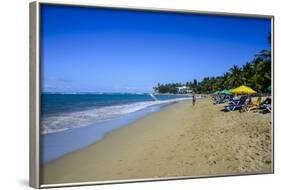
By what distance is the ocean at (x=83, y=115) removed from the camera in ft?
23.1

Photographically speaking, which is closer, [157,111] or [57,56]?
[57,56]

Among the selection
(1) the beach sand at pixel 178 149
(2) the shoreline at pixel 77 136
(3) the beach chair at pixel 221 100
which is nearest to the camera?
(2) the shoreline at pixel 77 136

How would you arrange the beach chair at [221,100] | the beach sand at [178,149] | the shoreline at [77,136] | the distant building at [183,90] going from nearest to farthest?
the shoreline at [77,136] → the beach sand at [178,149] → the distant building at [183,90] → the beach chair at [221,100]

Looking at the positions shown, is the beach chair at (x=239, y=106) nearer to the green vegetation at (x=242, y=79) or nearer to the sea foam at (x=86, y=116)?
the green vegetation at (x=242, y=79)

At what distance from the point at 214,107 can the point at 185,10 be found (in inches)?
64.0

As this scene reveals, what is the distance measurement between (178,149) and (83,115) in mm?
1563

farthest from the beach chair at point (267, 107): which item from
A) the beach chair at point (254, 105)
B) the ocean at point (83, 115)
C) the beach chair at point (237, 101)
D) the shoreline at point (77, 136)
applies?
the shoreline at point (77, 136)

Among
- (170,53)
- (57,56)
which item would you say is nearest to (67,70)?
(57,56)

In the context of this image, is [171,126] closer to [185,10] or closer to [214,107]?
[214,107]

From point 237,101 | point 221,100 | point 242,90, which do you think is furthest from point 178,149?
point 242,90

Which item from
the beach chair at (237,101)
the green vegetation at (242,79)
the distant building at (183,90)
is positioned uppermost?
the green vegetation at (242,79)

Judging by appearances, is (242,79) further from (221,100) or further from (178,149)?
(178,149)

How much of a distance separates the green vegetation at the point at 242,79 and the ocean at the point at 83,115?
37 cm

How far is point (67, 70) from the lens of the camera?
7.16 metres
